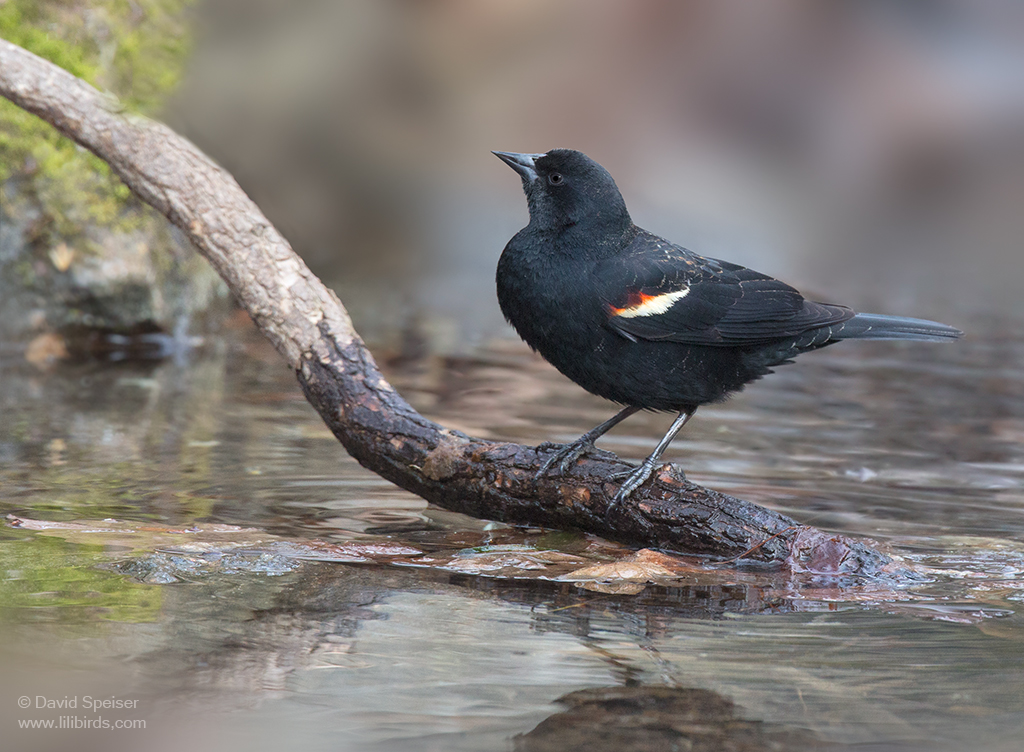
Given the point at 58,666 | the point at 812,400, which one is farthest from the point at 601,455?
the point at 812,400

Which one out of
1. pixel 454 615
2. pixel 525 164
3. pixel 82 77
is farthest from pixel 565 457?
pixel 82 77

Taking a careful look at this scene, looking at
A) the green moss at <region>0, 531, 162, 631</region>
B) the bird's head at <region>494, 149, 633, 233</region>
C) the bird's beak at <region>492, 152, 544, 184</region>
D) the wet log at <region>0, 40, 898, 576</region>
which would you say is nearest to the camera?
the green moss at <region>0, 531, 162, 631</region>

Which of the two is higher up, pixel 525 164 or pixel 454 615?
pixel 525 164

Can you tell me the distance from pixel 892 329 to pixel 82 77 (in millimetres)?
6216

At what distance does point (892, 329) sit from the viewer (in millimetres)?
4102

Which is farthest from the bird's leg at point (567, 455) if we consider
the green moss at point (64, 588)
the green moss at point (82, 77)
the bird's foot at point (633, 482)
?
the green moss at point (82, 77)

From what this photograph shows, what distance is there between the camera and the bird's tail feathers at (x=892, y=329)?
4.02 m

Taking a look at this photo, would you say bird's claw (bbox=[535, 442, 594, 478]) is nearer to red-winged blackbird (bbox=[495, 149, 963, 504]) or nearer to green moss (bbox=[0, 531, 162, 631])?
red-winged blackbird (bbox=[495, 149, 963, 504])

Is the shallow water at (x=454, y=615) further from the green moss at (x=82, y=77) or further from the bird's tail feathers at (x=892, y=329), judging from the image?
the green moss at (x=82, y=77)

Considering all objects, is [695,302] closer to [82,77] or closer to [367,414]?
[367,414]

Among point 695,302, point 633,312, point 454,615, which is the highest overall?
point 695,302

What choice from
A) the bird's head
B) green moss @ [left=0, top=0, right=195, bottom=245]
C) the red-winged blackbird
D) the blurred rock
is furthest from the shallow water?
green moss @ [left=0, top=0, right=195, bottom=245]

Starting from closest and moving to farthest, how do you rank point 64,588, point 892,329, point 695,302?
point 64,588, point 695,302, point 892,329

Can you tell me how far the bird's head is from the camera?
4.00 m
